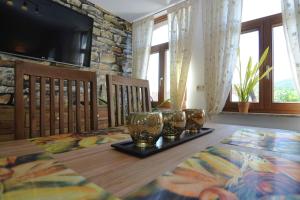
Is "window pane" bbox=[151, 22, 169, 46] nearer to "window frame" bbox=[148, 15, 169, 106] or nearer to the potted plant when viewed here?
"window frame" bbox=[148, 15, 169, 106]

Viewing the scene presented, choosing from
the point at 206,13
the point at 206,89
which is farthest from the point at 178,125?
the point at 206,13

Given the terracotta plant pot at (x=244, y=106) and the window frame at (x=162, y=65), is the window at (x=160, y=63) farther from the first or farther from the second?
the terracotta plant pot at (x=244, y=106)

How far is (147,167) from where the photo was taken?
1.58ft

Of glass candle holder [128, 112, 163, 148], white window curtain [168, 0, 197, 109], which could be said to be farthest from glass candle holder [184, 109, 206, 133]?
white window curtain [168, 0, 197, 109]

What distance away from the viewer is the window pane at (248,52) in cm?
226

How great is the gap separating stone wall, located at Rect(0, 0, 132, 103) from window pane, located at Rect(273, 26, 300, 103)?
2.35 metres

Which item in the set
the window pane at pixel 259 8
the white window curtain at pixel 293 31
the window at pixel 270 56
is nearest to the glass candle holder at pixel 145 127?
the white window curtain at pixel 293 31

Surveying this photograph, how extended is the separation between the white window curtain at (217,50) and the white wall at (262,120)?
0.56 feet

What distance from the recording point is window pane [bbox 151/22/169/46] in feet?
11.0

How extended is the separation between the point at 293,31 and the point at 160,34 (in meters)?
2.10

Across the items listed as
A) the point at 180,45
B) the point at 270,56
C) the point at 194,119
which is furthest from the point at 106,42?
the point at 194,119

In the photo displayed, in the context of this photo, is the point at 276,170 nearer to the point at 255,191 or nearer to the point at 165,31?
the point at 255,191

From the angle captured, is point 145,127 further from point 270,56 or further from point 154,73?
point 154,73

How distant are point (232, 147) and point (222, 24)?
2059 millimetres
